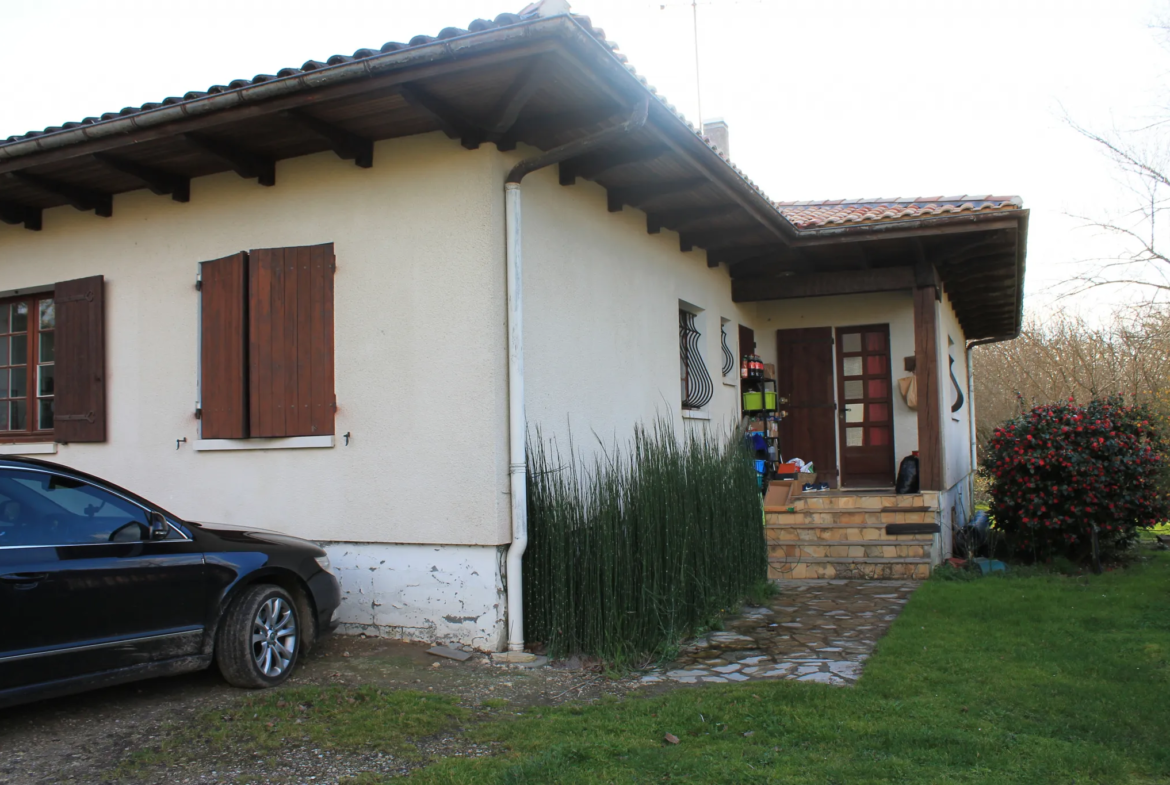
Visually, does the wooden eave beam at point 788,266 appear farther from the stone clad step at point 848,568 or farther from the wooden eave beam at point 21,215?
the wooden eave beam at point 21,215

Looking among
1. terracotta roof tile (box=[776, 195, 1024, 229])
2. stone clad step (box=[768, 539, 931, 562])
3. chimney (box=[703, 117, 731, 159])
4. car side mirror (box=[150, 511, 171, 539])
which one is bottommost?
stone clad step (box=[768, 539, 931, 562])

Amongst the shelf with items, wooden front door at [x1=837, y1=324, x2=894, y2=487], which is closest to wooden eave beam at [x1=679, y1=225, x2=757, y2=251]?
the shelf with items

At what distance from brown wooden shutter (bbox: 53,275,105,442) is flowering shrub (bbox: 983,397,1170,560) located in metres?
8.57

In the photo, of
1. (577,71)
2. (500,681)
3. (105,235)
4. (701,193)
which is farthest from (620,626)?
(105,235)

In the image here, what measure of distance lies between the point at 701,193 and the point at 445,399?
121 inches

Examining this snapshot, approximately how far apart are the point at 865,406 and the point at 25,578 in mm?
9600

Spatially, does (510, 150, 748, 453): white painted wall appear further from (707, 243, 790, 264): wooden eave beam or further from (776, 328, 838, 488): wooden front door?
(776, 328, 838, 488): wooden front door

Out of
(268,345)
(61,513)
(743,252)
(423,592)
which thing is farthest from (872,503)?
(61,513)

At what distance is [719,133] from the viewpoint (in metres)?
13.3

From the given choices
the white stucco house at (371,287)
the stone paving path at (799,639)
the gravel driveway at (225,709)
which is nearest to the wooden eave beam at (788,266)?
the white stucco house at (371,287)

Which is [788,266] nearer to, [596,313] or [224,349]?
[596,313]

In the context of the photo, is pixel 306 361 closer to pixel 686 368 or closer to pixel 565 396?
pixel 565 396

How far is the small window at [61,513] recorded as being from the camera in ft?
13.7

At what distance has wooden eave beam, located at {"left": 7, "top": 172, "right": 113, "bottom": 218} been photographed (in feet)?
22.1
